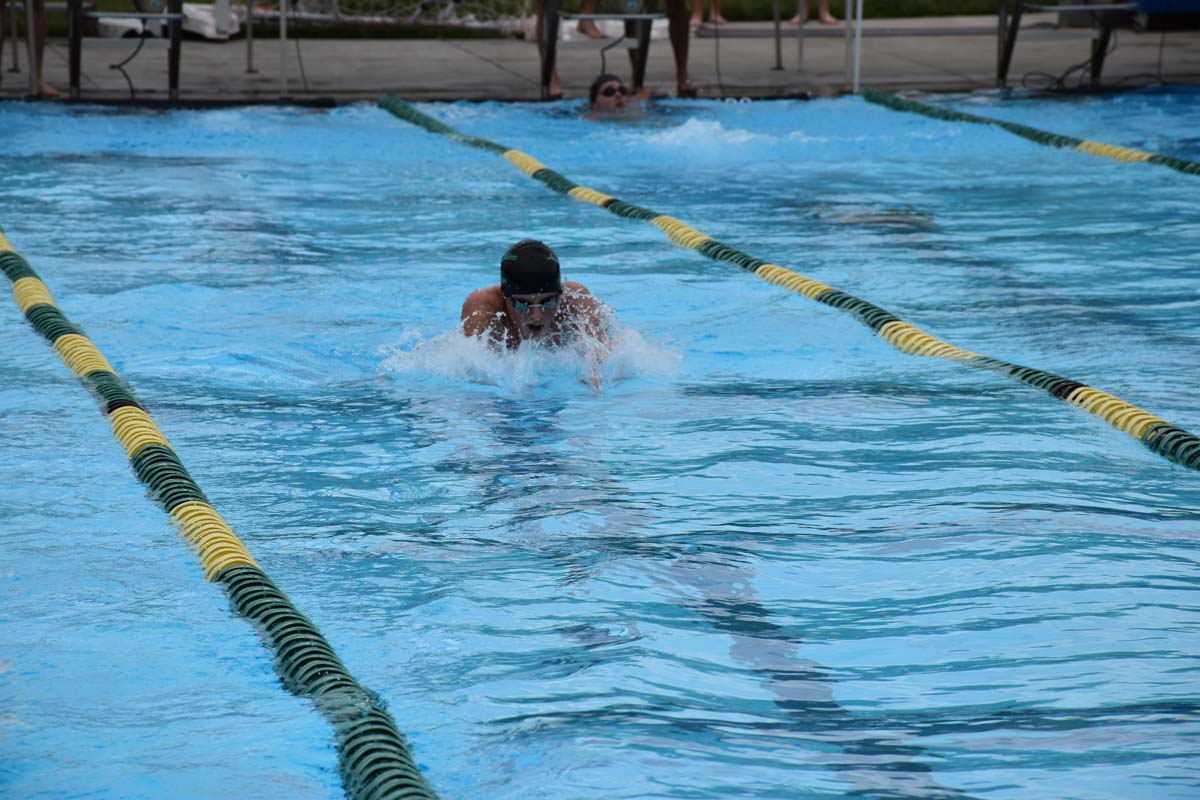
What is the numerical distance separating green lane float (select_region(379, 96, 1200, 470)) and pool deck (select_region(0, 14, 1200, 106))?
3.25m

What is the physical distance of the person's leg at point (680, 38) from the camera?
13.1 m

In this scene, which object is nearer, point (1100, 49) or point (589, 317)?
point (589, 317)

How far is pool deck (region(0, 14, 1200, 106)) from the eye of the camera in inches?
Result: 524

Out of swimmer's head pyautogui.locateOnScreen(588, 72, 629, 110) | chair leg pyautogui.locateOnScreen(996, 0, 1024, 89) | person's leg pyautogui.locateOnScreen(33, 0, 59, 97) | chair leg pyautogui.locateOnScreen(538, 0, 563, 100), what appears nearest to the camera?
person's leg pyautogui.locateOnScreen(33, 0, 59, 97)

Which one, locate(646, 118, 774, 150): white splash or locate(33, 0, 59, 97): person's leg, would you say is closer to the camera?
locate(646, 118, 774, 150): white splash

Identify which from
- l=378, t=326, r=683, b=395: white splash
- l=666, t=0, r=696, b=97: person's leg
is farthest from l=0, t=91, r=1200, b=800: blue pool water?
l=666, t=0, r=696, b=97: person's leg

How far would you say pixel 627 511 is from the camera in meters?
4.55

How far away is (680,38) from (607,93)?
153 centimetres

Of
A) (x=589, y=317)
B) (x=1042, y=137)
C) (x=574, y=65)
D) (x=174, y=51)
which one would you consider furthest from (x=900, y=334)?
(x=574, y=65)

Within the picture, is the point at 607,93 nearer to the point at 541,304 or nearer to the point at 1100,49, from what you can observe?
the point at 1100,49

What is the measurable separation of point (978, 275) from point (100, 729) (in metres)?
5.51

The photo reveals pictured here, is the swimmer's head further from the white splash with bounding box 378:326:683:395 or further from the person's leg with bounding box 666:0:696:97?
the white splash with bounding box 378:326:683:395

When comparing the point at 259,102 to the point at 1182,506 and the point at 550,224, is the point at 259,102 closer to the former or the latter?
the point at 550,224

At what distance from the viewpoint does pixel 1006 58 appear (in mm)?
13516
